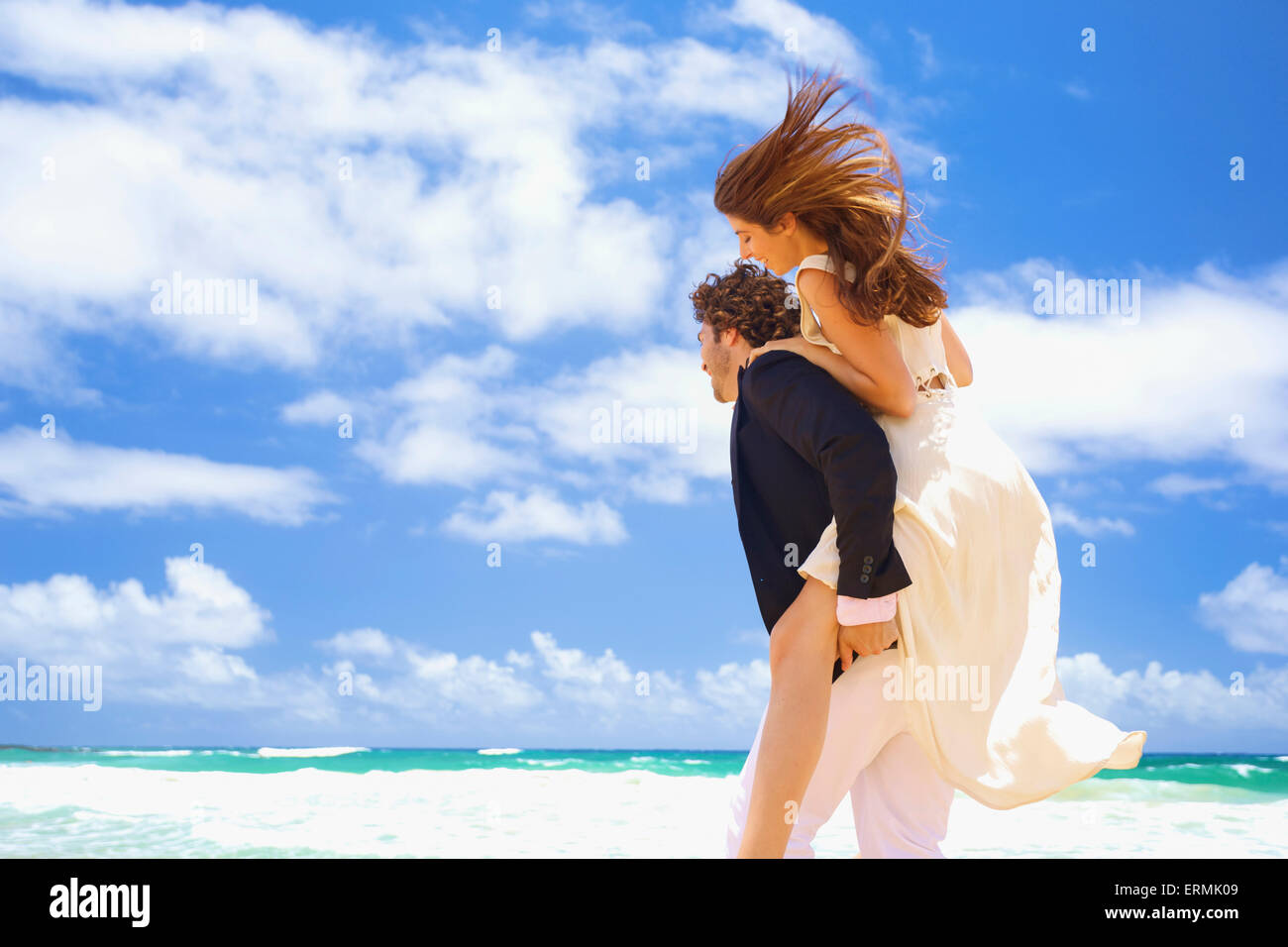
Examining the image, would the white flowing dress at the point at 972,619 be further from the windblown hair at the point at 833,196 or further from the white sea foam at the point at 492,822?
the white sea foam at the point at 492,822

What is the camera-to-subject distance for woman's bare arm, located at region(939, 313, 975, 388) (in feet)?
8.41

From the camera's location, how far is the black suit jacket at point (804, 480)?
6.64 ft

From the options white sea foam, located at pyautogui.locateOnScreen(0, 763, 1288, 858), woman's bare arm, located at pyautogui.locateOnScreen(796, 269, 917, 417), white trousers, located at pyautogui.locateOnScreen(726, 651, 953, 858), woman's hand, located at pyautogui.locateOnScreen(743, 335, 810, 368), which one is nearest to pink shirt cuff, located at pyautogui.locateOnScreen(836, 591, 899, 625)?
white trousers, located at pyautogui.locateOnScreen(726, 651, 953, 858)

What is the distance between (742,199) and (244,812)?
847cm

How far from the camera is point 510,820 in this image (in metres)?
8.61

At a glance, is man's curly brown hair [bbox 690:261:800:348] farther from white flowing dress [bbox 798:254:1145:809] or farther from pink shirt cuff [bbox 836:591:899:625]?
pink shirt cuff [bbox 836:591:899:625]

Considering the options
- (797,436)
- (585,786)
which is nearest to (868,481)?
(797,436)

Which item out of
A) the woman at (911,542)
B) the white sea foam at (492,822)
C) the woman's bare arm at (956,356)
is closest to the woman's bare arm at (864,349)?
the woman at (911,542)

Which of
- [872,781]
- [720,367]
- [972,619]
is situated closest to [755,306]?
[720,367]

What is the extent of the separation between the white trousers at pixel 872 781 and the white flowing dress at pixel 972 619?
0.06 metres

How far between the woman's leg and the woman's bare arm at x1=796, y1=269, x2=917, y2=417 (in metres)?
0.46
